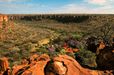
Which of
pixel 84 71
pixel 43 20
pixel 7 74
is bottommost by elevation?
pixel 43 20

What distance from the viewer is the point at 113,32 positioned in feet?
178

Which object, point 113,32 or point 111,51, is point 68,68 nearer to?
point 111,51

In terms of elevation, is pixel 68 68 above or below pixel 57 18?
above

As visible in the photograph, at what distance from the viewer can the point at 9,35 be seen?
68875 mm

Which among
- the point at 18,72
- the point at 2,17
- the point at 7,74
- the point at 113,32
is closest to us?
→ the point at 18,72

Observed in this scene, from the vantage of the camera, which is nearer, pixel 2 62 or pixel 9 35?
pixel 2 62

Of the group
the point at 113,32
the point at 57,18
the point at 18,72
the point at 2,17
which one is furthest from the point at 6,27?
the point at 57,18

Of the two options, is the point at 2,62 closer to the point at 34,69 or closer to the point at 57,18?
the point at 34,69

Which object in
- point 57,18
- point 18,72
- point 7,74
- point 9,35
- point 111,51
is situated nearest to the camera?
point 18,72

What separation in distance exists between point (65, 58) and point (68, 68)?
0.78 m

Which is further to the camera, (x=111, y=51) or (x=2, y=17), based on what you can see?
(x=2, y=17)

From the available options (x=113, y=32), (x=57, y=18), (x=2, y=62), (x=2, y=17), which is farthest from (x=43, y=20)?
(x=2, y=62)

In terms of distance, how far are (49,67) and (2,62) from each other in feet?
26.0

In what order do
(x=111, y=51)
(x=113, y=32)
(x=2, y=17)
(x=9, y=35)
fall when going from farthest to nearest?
(x=2, y=17) < (x=9, y=35) < (x=113, y=32) < (x=111, y=51)
